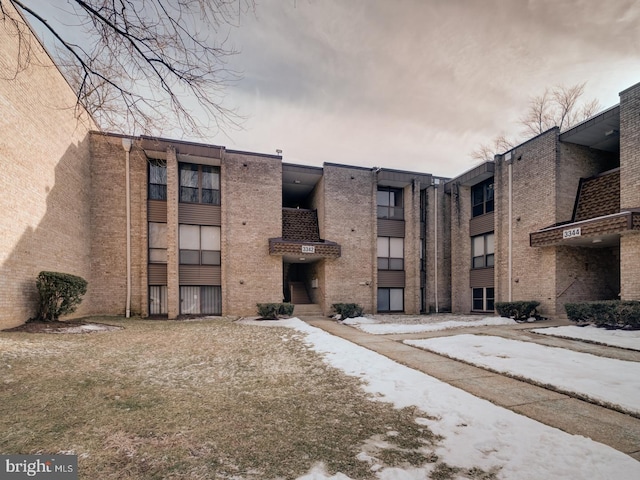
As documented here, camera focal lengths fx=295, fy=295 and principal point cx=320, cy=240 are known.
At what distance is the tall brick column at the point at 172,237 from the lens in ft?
49.1

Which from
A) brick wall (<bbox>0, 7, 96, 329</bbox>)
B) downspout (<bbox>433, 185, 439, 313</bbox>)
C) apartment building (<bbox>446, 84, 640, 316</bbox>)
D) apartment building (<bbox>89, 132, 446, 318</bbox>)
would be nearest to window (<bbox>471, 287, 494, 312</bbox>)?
apartment building (<bbox>446, 84, 640, 316</bbox>)

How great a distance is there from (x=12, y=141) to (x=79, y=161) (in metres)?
4.51

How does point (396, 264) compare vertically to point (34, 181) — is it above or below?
below

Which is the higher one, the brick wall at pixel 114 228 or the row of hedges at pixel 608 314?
the brick wall at pixel 114 228

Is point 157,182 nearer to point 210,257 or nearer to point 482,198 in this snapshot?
point 210,257

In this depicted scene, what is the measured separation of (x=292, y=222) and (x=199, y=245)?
18.3ft

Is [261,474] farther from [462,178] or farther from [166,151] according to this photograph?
[462,178]

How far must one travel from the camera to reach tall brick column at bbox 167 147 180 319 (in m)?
15.0

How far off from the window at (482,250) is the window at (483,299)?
1545mm

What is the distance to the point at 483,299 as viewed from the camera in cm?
1859

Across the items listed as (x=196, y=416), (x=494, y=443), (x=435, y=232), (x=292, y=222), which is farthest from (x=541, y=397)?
(x=435, y=232)

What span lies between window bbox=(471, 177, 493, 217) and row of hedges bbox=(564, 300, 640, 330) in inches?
318

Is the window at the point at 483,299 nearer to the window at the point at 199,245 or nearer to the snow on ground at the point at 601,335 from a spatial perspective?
the snow on ground at the point at 601,335

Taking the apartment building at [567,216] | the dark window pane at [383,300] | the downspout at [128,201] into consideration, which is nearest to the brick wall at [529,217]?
the apartment building at [567,216]
